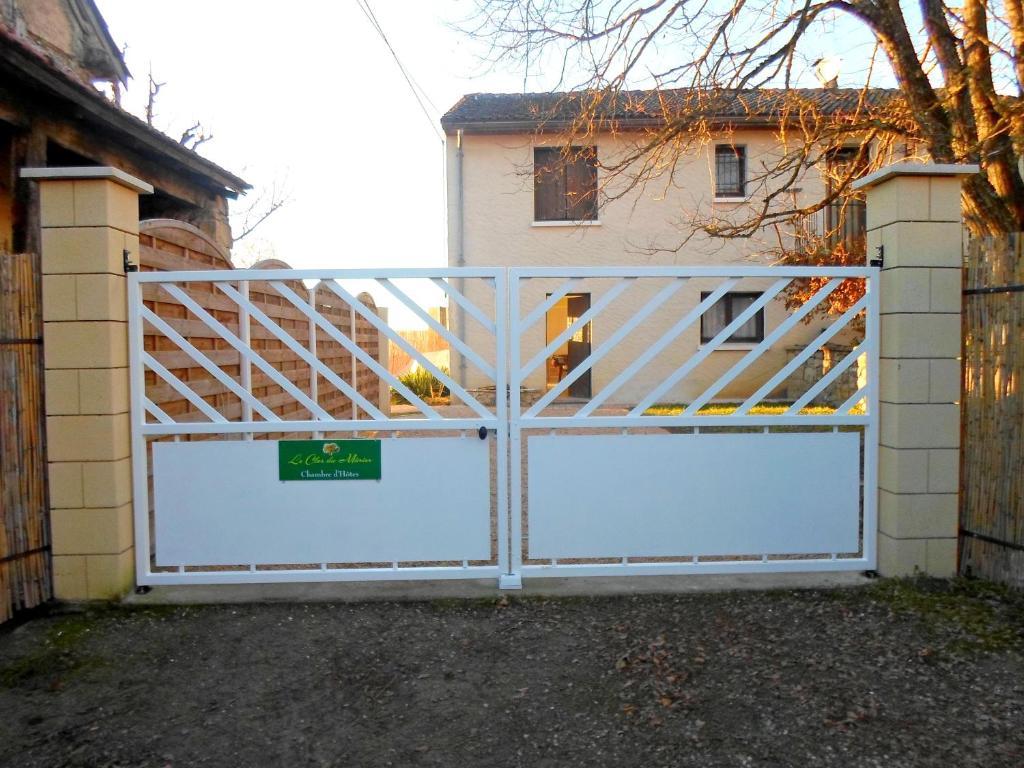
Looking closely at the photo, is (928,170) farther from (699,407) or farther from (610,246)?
(610,246)

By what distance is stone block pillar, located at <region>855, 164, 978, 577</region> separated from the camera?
4.18m

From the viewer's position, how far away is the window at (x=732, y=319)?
592 inches

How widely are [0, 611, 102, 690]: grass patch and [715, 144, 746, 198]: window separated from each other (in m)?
13.6

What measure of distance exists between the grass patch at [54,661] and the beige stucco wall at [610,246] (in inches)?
445

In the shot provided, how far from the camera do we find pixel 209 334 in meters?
5.80

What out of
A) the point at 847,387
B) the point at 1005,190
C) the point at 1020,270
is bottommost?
the point at 847,387

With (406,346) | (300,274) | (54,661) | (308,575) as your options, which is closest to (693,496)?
(406,346)

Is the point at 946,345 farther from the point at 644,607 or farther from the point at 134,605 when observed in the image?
the point at 134,605

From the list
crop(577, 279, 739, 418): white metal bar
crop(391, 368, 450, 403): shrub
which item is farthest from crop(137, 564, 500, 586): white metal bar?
crop(391, 368, 450, 403): shrub

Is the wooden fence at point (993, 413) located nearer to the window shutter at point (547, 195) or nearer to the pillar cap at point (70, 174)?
the pillar cap at point (70, 174)

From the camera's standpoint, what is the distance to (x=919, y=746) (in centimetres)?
280

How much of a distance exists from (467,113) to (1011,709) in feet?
47.6

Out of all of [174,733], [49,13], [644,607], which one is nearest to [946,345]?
[644,607]

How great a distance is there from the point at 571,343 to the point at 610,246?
2253 mm
